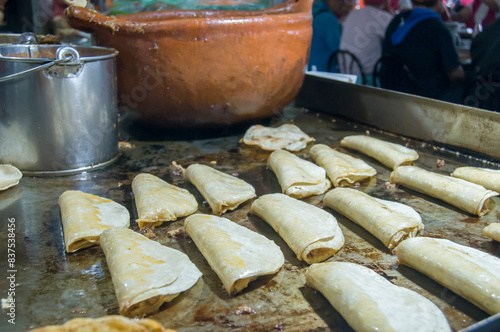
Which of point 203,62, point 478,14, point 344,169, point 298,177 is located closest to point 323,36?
point 478,14

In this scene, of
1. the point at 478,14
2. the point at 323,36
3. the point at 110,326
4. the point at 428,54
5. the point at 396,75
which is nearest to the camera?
the point at 110,326

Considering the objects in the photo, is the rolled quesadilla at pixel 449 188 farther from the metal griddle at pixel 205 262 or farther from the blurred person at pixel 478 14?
the blurred person at pixel 478 14

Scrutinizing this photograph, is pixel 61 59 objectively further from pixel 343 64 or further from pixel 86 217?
pixel 343 64

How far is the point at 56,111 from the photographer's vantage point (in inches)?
100.0

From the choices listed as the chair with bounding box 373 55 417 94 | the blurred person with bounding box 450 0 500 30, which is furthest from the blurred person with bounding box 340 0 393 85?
the blurred person with bounding box 450 0 500 30

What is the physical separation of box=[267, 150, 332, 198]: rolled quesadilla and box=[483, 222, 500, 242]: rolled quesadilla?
86cm

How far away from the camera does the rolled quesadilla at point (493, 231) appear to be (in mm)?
1909

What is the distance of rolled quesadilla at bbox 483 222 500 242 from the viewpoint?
191 cm

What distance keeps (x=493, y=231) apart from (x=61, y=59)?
2.33 metres

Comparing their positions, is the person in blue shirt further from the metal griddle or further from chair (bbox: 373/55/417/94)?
the metal griddle

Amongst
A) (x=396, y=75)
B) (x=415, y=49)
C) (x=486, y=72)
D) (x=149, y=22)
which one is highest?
(x=149, y=22)

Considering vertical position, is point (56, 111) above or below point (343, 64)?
above

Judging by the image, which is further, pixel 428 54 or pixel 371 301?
pixel 428 54

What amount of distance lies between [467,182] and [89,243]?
197 cm
